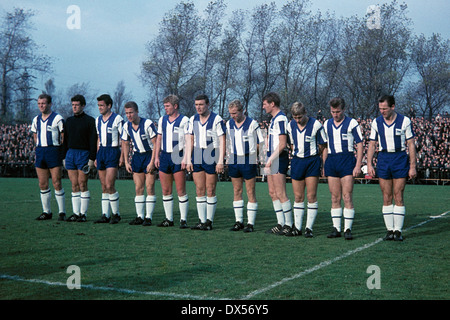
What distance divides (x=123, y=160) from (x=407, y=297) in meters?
6.82

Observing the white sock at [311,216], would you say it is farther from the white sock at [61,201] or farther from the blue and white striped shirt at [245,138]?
the white sock at [61,201]

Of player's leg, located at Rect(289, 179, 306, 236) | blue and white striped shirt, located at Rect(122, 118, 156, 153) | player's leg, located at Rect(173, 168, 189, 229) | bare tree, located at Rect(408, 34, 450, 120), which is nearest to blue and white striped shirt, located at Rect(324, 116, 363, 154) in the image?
player's leg, located at Rect(289, 179, 306, 236)

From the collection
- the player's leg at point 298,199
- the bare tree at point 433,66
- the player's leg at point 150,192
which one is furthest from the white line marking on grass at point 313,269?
the bare tree at point 433,66

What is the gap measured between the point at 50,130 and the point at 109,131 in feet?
4.19

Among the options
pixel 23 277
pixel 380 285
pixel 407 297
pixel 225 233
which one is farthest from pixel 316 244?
pixel 23 277

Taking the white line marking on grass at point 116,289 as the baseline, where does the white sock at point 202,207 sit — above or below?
above

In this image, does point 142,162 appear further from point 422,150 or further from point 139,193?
point 422,150

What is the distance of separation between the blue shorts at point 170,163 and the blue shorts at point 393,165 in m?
3.51

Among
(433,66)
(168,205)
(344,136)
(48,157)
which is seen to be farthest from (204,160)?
(433,66)

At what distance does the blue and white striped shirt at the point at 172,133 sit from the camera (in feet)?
28.2

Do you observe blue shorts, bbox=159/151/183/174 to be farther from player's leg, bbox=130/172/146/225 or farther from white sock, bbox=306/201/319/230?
white sock, bbox=306/201/319/230

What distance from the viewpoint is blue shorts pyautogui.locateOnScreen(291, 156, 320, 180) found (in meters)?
7.59

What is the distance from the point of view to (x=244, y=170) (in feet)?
26.6

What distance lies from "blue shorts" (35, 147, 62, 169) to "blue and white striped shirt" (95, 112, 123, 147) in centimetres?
103
